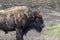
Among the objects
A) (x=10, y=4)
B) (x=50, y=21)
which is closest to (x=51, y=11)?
(x=50, y=21)

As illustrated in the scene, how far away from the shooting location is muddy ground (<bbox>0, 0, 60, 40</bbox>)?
31.7 feet

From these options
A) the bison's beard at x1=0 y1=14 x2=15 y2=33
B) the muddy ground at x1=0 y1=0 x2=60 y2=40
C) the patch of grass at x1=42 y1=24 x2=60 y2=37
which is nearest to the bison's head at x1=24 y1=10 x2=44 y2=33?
the bison's beard at x1=0 y1=14 x2=15 y2=33

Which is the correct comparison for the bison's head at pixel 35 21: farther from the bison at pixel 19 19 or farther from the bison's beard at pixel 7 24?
the bison's beard at pixel 7 24

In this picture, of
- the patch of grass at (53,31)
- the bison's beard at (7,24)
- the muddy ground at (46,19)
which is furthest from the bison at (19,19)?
the patch of grass at (53,31)

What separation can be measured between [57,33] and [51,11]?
258 centimetres

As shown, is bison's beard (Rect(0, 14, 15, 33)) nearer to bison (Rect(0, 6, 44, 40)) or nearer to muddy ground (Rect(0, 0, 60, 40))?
bison (Rect(0, 6, 44, 40))

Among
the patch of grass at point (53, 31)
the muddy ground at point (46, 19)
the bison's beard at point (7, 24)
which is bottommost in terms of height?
the muddy ground at point (46, 19)

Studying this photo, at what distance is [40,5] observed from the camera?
42.8 feet

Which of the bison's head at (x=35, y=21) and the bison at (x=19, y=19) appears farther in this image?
the bison's head at (x=35, y=21)

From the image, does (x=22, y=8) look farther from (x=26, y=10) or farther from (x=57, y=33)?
(x=57, y=33)

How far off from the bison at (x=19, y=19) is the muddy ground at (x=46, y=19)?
56.6 inches

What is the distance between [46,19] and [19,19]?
11.6ft

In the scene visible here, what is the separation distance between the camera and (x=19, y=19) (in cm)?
793

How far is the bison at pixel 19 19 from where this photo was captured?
26.0 feet
